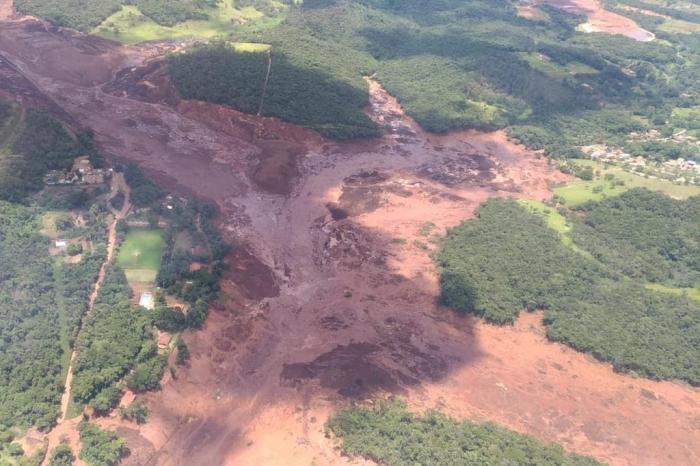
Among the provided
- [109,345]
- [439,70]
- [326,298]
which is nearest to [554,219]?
[326,298]

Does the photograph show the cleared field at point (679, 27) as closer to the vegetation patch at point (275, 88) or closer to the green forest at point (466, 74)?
the green forest at point (466, 74)

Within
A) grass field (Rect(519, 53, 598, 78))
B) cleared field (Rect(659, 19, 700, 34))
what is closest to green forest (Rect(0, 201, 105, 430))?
grass field (Rect(519, 53, 598, 78))

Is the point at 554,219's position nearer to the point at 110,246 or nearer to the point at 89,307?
the point at 110,246

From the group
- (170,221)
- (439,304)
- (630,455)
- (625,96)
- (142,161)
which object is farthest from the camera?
(625,96)

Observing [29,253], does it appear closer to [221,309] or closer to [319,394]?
[221,309]

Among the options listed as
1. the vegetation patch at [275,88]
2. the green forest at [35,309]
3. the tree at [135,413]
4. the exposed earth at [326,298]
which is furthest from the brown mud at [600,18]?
the tree at [135,413]

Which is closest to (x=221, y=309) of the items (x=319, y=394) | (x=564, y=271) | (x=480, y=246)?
(x=319, y=394)

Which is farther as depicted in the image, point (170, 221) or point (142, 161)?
point (142, 161)
